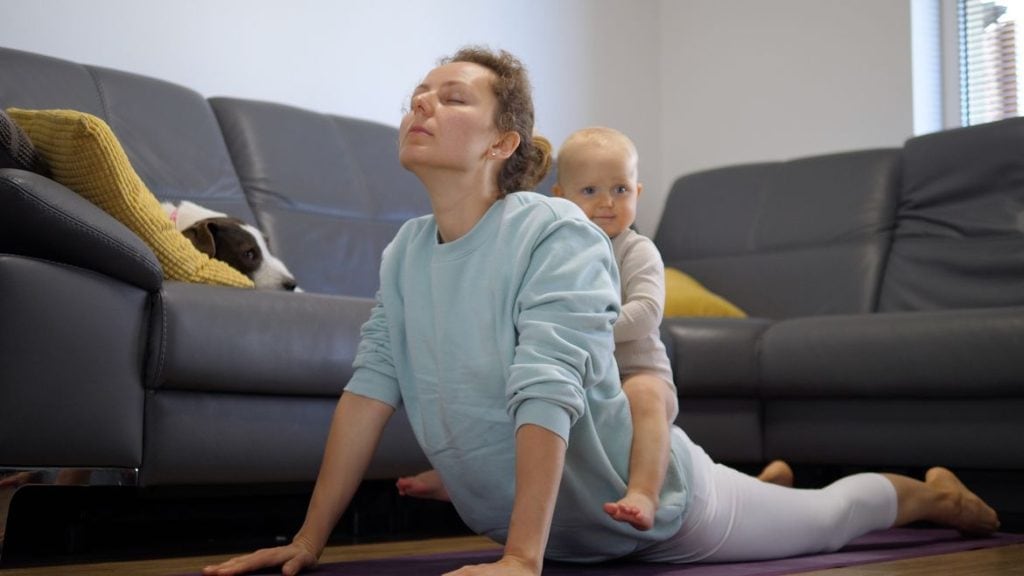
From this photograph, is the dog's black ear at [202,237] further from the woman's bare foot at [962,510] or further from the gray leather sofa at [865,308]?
the woman's bare foot at [962,510]

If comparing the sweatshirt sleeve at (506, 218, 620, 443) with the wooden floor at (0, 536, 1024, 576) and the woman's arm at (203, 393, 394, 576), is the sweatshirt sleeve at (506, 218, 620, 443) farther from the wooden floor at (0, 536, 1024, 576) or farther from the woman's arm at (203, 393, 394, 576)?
the wooden floor at (0, 536, 1024, 576)

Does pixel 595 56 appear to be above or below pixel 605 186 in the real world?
above

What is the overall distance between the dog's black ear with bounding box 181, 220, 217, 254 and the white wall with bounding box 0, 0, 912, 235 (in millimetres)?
1006

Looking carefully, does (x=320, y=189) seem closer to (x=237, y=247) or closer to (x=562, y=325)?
(x=237, y=247)

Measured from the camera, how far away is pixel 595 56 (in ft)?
15.9

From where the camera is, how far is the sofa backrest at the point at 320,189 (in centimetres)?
325

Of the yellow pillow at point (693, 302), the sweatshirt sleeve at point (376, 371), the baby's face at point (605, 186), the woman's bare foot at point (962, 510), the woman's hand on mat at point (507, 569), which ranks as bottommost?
the woman's bare foot at point (962, 510)

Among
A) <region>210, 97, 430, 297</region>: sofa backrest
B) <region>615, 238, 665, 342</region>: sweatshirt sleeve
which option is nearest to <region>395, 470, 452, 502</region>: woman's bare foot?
<region>615, 238, 665, 342</region>: sweatshirt sleeve

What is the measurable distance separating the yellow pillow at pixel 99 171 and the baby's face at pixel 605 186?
2.61ft

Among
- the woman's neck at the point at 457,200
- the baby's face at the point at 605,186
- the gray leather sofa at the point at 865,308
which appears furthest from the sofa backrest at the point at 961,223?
the woman's neck at the point at 457,200

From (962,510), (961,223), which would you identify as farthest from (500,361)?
(961,223)

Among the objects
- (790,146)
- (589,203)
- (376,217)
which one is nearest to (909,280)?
(790,146)

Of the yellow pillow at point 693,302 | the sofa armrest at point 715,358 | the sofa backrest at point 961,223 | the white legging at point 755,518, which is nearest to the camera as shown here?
the white legging at point 755,518

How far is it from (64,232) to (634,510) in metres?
1.03
